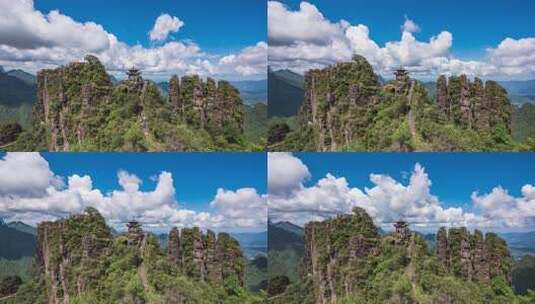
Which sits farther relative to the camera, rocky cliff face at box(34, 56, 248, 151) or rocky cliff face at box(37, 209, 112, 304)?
rocky cliff face at box(37, 209, 112, 304)

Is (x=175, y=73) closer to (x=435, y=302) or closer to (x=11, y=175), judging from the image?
(x=11, y=175)

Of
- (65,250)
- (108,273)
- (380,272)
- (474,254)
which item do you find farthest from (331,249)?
(65,250)

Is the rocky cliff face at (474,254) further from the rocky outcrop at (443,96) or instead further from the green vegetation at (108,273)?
the green vegetation at (108,273)

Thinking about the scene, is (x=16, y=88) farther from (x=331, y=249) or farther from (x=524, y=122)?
(x=524, y=122)

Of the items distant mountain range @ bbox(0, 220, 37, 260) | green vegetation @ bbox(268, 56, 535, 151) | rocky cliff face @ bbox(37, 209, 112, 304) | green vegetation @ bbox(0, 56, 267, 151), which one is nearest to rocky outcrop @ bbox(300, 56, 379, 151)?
green vegetation @ bbox(268, 56, 535, 151)

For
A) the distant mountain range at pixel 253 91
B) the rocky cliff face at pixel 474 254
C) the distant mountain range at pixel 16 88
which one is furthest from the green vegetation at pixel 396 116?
the distant mountain range at pixel 16 88

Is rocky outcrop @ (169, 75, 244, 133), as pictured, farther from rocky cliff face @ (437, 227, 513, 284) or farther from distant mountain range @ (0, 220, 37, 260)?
rocky cliff face @ (437, 227, 513, 284)
